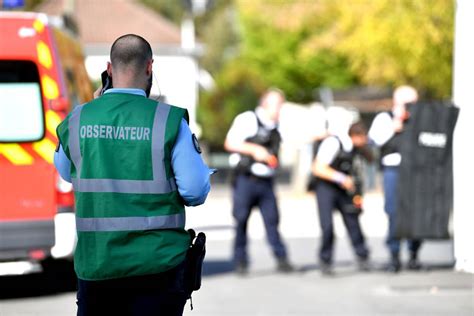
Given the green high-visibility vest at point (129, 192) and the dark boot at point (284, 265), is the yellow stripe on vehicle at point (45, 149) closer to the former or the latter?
the dark boot at point (284, 265)

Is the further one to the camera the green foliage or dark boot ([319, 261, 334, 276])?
the green foliage

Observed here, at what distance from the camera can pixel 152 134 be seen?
458 cm

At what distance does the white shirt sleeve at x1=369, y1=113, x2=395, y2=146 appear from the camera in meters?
11.8

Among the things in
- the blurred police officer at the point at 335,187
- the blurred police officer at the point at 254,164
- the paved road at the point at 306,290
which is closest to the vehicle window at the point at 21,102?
the paved road at the point at 306,290

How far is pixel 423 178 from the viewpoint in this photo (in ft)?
37.8

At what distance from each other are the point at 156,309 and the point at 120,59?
97 cm

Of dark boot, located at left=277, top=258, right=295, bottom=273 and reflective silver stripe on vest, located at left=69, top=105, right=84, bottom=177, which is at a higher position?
reflective silver stripe on vest, located at left=69, top=105, right=84, bottom=177

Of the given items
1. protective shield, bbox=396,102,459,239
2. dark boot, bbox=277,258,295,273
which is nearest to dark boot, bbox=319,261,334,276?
dark boot, bbox=277,258,295,273

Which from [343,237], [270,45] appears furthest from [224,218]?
[270,45]

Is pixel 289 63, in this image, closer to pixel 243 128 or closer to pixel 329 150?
pixel 329 150

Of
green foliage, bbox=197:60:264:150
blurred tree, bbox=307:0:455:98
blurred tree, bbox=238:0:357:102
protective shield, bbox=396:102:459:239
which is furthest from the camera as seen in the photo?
blurred tree, bbox=238:0:357:102

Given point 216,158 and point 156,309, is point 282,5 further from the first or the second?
point 156,309

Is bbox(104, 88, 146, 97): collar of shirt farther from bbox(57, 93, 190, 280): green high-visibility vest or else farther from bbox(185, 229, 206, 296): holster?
bbox(185, 229, 206, 296): holster

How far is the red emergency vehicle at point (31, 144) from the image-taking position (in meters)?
9.82
